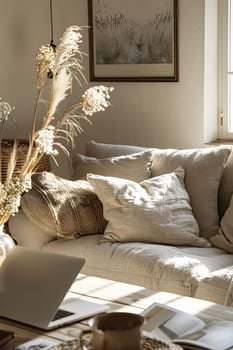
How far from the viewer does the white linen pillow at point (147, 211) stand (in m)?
3.32

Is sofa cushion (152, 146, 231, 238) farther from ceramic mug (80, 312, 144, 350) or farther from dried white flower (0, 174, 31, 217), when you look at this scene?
ceramic mug (80, 312, 144, 350)

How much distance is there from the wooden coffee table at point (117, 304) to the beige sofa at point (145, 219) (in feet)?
2.68

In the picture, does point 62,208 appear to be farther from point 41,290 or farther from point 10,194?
point 41,290

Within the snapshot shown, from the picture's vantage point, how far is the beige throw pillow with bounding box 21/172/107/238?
3367mm

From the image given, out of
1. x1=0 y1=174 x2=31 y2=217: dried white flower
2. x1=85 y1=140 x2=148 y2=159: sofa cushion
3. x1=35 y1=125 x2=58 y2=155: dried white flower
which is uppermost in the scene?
x1=35 y1=125 x2=58 y2=155: dried white flower

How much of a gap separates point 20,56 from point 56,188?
1.34m

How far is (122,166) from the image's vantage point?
3.70m

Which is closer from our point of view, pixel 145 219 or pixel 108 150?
pixel 145 219

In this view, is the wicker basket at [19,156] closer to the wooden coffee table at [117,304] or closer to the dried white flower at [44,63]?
the dried white flower at [44,63]

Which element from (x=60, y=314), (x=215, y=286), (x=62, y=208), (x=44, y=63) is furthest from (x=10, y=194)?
(x=62, y=208)

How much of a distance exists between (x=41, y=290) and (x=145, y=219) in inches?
57.7

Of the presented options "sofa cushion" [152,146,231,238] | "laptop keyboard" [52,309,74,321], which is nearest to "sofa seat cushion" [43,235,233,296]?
"sofa cushion" [152,146,231,238]

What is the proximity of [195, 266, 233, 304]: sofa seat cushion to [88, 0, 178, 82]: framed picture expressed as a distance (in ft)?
5.63

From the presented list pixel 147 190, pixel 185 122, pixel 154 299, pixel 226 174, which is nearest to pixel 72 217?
pixel 147 190
